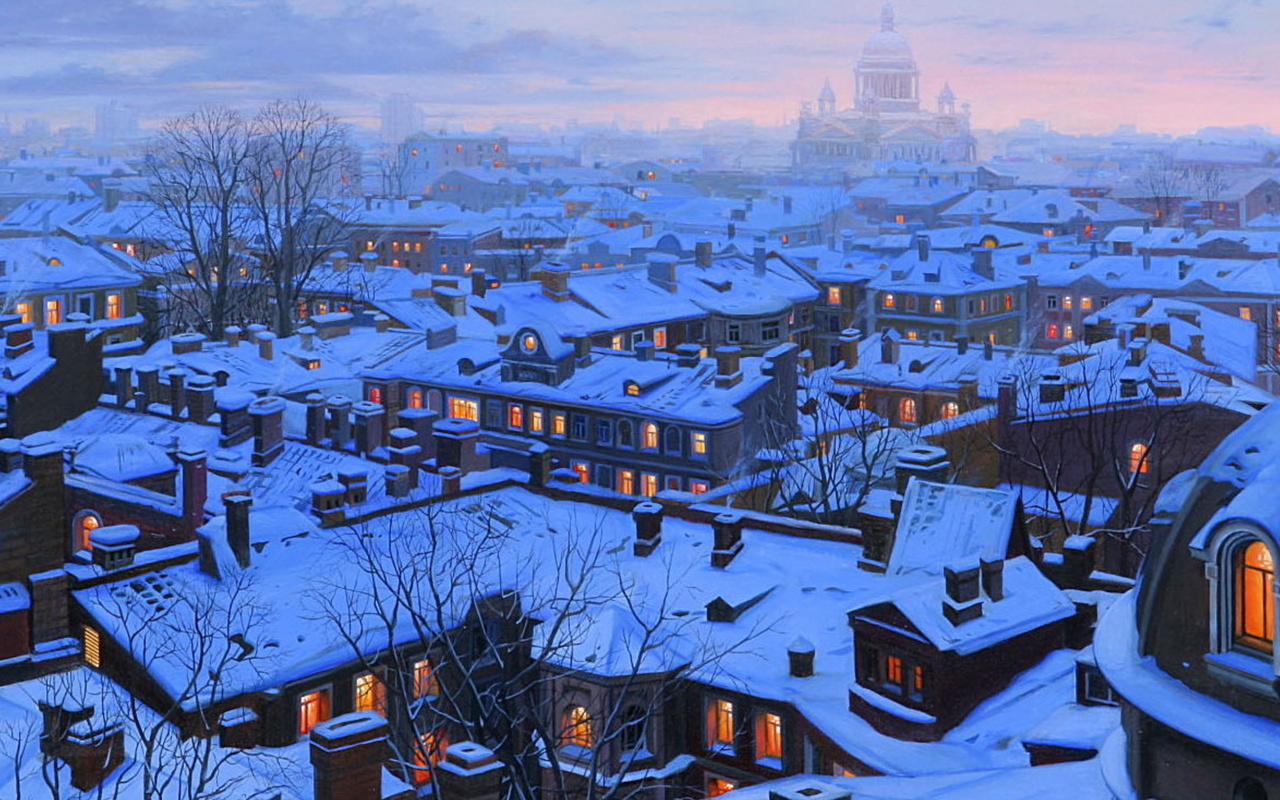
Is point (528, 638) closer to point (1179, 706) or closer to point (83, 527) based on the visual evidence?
point (1179, 706)

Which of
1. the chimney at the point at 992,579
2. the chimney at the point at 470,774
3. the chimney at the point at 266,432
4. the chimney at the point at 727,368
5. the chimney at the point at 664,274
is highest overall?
the chimney at the point at 664,274

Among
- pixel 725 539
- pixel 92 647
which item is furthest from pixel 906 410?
pixel 92 647

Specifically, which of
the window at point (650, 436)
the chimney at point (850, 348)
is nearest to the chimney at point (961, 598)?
the window at point (650, 436)

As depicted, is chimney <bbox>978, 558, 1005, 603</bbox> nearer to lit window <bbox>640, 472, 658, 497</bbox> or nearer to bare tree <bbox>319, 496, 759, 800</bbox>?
bare tree <bbox>319, 496, 759, 800</bbox>

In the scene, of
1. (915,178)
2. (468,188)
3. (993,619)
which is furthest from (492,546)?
(915,178)

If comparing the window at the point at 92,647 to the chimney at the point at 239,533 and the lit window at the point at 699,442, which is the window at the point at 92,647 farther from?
the lit window at the point at 699,442

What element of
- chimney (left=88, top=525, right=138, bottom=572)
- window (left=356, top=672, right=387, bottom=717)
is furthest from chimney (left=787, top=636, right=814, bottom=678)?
chimney (left=88, top=525, right=138, bottom=572)
